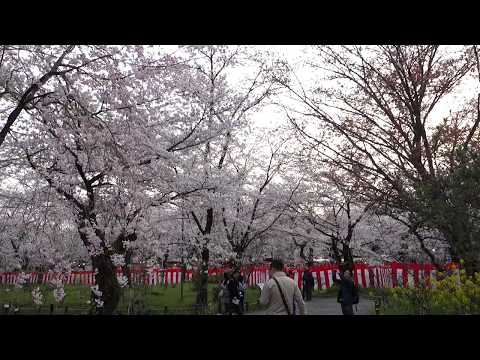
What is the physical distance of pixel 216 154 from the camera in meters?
14.7

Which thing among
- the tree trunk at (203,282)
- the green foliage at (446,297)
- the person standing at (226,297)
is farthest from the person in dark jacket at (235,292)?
the green foliage at (446,297)

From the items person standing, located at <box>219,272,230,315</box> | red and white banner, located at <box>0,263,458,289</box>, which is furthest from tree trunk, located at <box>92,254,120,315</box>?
person standing, located at <box>219,272,230,315</box>

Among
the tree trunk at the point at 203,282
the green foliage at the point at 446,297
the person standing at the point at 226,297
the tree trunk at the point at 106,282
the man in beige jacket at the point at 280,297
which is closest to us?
the man in beige jacket at the point at 280,297

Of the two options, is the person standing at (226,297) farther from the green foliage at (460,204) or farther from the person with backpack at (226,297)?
the green foliage at (460,204)

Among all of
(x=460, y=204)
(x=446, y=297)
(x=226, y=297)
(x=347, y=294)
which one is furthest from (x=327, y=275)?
(x=460, y=204)

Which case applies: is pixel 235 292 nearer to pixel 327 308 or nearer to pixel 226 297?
pixel 226 297

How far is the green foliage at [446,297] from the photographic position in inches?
252

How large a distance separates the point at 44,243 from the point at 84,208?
124 inches

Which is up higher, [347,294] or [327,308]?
[347,294]

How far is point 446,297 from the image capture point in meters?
6.83

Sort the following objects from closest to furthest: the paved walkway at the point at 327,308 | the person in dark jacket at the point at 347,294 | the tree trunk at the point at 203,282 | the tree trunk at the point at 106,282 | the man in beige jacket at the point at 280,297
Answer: the man in beige jacket at the point at 280,297, the person in dark jacket at the point at 347,294, the tree trunk at the point at 106,282, the tree trunk at the point at 203,282, the paved walkway at the point at 327,308

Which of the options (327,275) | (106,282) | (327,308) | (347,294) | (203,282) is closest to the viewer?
(347,294)
